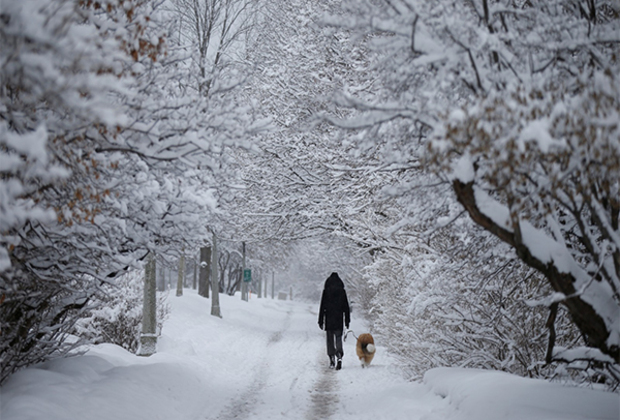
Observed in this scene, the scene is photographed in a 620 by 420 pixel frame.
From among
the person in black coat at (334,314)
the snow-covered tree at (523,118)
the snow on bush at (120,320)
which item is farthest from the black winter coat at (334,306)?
the snow-covered tree at (523,118)

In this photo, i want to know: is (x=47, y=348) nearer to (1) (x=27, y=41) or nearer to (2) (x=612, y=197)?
(1) (x=27, y=41)

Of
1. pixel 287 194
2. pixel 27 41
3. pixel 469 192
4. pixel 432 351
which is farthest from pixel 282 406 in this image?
pixel 287 194

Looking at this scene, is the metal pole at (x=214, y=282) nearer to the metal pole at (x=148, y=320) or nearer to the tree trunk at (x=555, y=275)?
the metal pole at (x=148, y=320)

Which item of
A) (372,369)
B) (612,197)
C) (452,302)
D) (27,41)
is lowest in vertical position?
(372,369)

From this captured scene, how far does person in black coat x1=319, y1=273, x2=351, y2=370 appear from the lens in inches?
414

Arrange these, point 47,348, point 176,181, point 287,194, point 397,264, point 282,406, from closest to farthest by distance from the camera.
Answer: point 176,181 → point 47,348 → point 282,406 → point 397,264 → point 287,194

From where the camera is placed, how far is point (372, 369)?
10.2 m

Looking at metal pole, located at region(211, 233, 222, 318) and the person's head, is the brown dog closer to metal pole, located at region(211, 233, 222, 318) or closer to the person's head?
the person's head

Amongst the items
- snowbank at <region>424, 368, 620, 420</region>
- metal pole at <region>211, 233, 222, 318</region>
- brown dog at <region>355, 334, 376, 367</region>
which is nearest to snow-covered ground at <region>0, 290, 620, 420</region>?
snowbank at <region>424, 368, 620, 420</region>

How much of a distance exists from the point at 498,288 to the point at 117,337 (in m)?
8.16

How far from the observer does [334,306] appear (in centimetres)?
1077

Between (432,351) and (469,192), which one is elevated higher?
(469,192)

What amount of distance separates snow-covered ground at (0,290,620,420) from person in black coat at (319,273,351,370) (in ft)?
1.26

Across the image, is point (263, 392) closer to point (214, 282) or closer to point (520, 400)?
point (520, 400)
